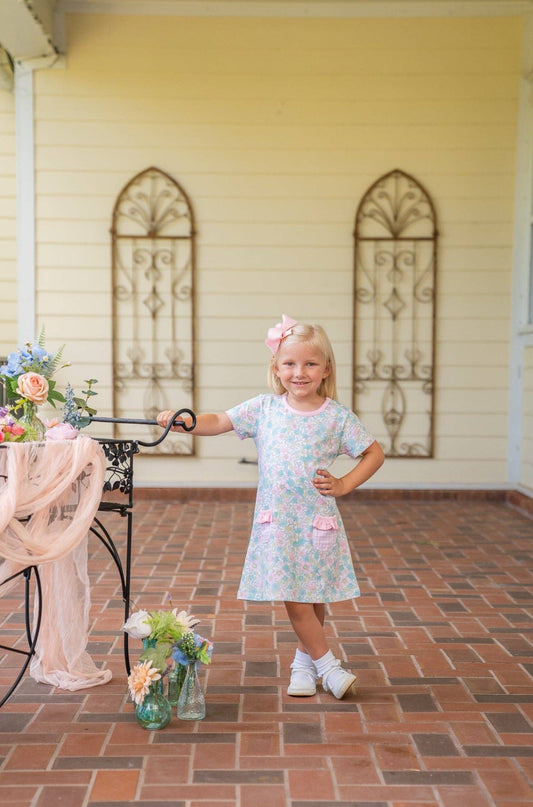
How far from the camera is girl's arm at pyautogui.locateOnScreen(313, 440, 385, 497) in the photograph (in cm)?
269

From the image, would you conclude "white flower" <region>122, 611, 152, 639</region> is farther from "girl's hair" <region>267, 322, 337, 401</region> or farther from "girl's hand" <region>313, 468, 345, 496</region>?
"girl's hair" <region>267, 322, 337, 401</region>

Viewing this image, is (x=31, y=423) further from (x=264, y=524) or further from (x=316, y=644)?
(x=316, y=644)

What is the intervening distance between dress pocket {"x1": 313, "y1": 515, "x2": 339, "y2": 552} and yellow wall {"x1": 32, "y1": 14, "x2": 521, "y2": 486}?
12.0ft

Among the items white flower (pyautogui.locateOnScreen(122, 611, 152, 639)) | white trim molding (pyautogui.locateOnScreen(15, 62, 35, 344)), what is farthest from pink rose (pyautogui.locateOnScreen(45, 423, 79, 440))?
white trim molding (pyautogui.locateOnScreen(15, 62, 35, 344))

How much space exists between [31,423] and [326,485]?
0.92m

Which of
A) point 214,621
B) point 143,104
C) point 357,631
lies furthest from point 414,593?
point 143,104

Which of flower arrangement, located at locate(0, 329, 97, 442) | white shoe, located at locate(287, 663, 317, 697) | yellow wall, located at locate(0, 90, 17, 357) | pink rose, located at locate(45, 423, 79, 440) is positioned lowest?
white shoe, located at locate(287, 663, 317, 697)

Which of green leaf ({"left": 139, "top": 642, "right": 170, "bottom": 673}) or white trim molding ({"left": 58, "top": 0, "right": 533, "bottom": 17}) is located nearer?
green leaf ({"left": 139, "top": 642, "right": 170, "bottom": 673})

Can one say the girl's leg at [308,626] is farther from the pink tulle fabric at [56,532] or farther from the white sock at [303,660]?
the pink tulle fabric at [56,532]

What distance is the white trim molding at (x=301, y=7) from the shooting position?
240 inches

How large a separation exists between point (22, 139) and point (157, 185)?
3.30 ft

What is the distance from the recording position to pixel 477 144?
245 inches

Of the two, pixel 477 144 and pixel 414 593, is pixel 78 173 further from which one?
pixel 414 593

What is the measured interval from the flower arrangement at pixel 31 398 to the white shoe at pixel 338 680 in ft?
3.61
